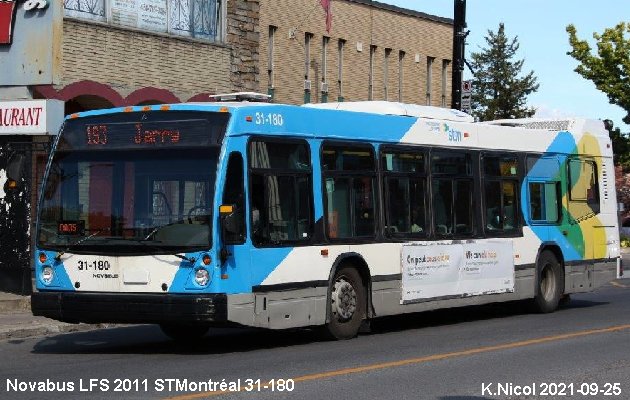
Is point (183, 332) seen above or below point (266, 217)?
below

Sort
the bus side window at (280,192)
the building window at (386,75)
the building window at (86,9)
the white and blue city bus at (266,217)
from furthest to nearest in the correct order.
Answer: the building window at (386,75) → the building window at (86,9) → the bus side window at (280,192) → the white and blue city bus at (266,217)

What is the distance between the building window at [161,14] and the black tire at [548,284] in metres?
11.6

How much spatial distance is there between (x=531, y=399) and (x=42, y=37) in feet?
43.6

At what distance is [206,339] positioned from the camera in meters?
17.1

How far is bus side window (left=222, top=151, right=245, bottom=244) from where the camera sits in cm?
1458

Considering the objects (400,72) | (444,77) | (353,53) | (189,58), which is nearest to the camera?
(189,58)

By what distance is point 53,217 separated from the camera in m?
15.2

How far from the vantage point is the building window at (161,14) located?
1100 inches

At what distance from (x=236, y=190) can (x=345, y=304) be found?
8.16ft

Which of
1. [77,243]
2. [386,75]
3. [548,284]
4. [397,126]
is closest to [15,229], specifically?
[397,126]

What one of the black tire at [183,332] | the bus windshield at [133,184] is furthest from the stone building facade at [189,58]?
the bus windshield at [133,184]

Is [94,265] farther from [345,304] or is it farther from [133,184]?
[345,304]

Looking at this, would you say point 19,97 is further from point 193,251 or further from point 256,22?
point 256,22

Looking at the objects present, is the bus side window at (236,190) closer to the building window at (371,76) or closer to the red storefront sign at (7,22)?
the red storefront sign at (7,22)
